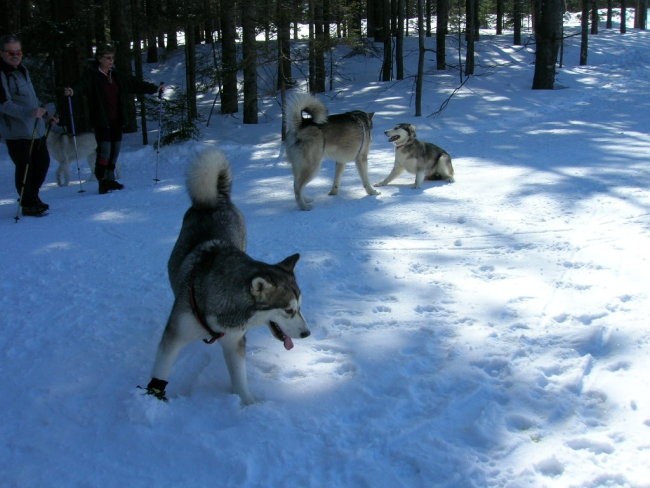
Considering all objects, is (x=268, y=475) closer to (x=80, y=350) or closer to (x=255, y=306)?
(x=255, y=306)

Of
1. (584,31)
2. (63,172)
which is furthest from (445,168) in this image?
(584,31)

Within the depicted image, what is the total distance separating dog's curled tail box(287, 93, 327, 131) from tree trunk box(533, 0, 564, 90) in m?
12.2

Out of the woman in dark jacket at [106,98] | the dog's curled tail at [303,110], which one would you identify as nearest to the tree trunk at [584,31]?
the dog's curled tail at [303,110]

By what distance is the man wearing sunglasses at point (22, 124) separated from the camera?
6738mm

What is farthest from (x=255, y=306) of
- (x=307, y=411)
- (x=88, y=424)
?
(x=88, y=424)

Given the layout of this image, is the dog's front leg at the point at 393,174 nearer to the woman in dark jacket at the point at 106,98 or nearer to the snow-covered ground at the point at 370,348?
the snow-covered ground at the point at 370,348

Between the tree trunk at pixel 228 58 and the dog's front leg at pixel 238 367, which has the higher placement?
the tree trunk at pixel 228 58

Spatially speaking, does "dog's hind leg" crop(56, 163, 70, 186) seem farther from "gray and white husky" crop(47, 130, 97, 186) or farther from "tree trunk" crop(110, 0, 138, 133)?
"tree trunk" crop(110, 0, 138, 133)

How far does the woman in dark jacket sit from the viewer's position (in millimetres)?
8195

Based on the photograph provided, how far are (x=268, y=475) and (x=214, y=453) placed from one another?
1.12 ft

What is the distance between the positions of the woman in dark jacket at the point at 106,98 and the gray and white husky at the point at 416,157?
4078 mm

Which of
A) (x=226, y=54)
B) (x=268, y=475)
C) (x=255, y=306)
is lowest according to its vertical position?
(x=268, y=475)

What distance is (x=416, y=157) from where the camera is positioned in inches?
334

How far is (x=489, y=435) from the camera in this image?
2.78m
